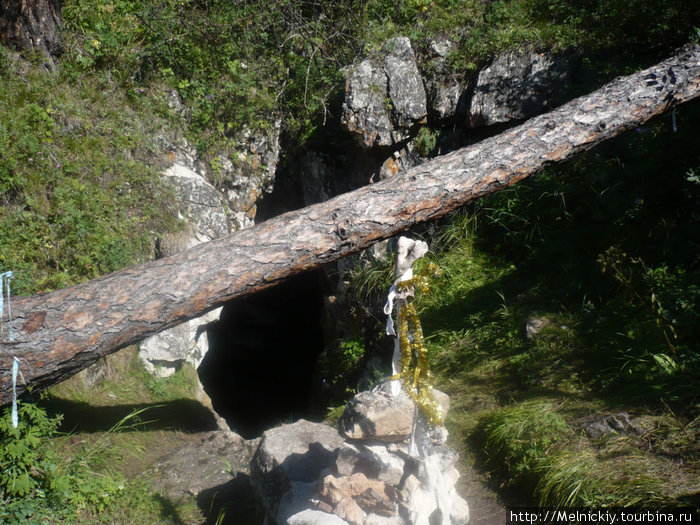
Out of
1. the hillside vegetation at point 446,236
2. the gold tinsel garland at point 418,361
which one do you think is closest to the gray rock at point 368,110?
the hillside vegetation at point 446,236

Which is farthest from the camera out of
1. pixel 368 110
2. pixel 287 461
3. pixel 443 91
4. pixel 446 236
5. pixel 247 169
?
pixel 247 169

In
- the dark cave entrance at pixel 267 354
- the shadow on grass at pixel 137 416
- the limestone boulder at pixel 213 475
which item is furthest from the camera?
the dark cave entrance at pixel 267 354

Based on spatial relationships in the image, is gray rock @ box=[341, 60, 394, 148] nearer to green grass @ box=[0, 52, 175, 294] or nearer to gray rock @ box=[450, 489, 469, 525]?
green grass @ box=[0, 52, 175, 294]

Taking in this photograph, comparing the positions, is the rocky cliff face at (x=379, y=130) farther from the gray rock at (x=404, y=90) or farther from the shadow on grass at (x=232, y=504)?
the shadow on grass at (x=232, y=504)

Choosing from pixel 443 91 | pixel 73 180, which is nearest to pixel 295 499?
pixel 73 180

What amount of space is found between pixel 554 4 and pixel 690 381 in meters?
5.43

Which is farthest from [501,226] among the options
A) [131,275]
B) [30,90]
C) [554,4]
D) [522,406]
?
[30,90]

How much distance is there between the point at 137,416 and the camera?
454cm

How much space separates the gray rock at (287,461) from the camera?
11.0ft

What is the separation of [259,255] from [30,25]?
4.85 meters

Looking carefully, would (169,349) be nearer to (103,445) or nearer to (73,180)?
(103,445)

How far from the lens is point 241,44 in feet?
22.6

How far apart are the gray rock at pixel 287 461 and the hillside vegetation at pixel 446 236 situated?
2.29 ft

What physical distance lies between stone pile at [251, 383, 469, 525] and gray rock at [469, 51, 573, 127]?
395 centimetres
